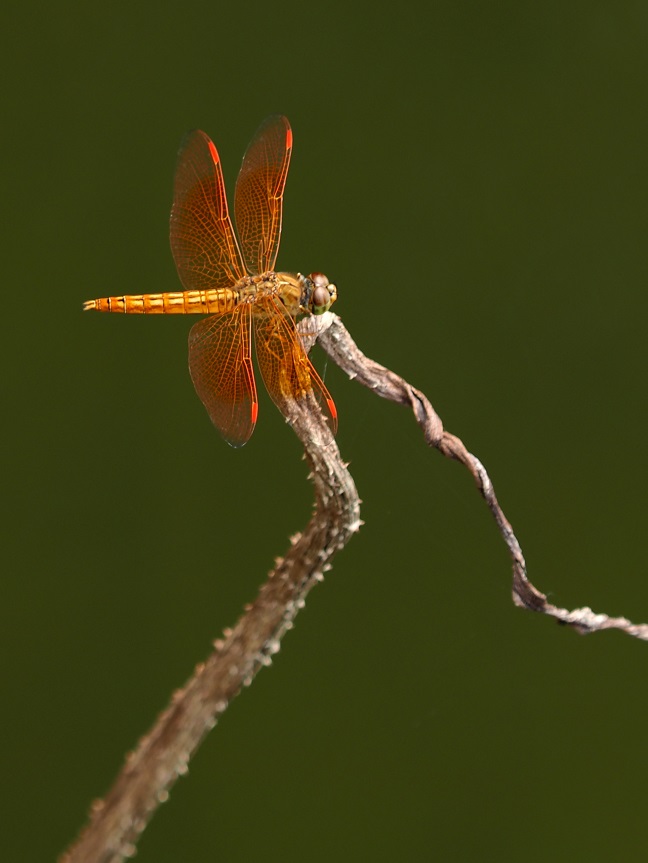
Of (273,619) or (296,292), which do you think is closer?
(273,619)

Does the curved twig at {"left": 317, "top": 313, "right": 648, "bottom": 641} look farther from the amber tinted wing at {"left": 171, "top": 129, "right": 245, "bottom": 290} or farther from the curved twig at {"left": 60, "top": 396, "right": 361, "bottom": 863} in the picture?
the amber tinted wing at {"left": 171, "top": 129, "right": 245, "bottom": 290}

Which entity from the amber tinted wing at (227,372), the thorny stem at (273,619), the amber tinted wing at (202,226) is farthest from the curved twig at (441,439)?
the amber tinted wing at (202,226)

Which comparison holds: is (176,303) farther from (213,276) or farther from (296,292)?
(296,292)

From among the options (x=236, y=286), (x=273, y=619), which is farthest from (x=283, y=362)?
(x=273, y=619)

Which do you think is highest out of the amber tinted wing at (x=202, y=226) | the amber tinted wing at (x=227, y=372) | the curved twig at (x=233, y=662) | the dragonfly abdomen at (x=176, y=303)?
the amber tinted wing at (x=202, y=226)

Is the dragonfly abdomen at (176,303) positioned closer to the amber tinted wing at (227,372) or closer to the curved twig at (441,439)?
the amber tinted wing at (227,372)

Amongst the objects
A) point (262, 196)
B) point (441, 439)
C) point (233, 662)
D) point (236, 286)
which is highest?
point (262, 196)

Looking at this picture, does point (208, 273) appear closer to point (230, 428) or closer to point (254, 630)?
point (230, 428)
